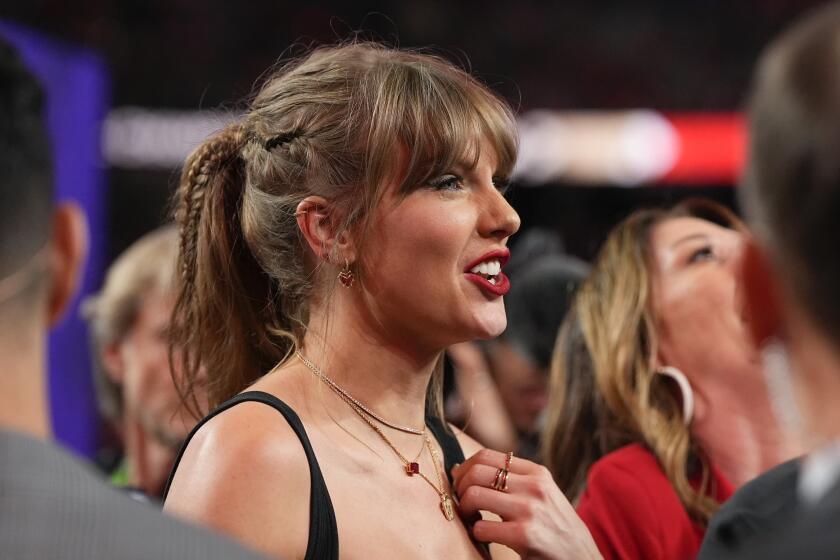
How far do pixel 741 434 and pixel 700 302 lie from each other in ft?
0.95

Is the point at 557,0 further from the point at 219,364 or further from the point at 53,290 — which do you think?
the point at 53,290

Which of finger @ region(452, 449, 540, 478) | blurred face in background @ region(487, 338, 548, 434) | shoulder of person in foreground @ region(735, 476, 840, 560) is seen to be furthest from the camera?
blurred face in background @ region(487, 338, 548, 434)

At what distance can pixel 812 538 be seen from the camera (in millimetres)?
770

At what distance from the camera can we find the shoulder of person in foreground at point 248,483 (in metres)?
1.46

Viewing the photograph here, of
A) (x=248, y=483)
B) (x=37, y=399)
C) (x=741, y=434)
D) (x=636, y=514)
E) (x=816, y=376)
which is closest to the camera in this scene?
(x=816, y=376)

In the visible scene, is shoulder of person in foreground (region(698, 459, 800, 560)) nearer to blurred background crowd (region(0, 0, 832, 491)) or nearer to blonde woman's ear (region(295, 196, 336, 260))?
blonde woman's ear (region(295, 196, 336, 260))

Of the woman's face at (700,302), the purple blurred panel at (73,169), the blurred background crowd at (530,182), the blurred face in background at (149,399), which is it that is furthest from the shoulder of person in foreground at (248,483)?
the purple blurred panel at (73,169)

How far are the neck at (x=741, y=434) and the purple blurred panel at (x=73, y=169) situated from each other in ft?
7.83

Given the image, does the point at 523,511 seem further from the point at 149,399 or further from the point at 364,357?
the point at 149,399

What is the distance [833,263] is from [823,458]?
0.53ft

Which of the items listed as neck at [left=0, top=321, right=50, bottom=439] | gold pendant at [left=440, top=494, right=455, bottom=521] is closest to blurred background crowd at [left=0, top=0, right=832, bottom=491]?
gold pendant at [left=440, top=494, right=455, bottom=521]

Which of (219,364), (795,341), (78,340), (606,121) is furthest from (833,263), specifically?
(606,121)

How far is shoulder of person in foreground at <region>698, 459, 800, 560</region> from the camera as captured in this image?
101cm

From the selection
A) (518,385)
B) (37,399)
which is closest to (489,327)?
(37,399)
